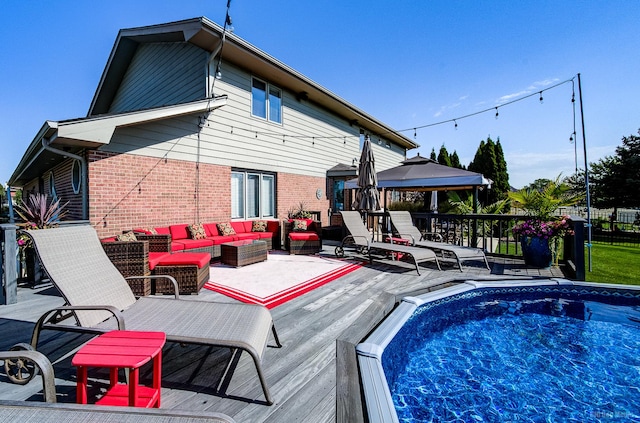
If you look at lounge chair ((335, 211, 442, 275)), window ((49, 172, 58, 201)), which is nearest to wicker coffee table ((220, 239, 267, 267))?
lounge chair ((335, 211, 442, 275))

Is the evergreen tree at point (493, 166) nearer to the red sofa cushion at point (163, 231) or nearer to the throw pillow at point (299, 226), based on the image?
the throw pillow at point (299, 226)

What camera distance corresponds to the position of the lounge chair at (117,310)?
6.34 feet

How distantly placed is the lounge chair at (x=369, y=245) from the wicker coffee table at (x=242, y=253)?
1.95m

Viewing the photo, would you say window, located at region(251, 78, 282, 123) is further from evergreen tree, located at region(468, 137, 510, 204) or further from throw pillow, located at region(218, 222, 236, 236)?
evergreen tree, located at region(468, 137, 510, 204)

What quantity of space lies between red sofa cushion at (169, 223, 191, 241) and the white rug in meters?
1.29

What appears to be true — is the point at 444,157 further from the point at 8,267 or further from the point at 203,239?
the point at 8,267

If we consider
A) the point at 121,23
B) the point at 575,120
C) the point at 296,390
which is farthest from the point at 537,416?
the point at 121,23

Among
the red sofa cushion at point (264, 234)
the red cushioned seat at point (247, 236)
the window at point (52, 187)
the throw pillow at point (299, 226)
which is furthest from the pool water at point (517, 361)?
the window at point (52, 187)

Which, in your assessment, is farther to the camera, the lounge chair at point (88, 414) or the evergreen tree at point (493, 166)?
the evergreen tree at point (493, 166)

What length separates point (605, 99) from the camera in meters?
7.49

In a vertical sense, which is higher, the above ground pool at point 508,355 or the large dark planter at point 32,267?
the large dark planter at point 32,267

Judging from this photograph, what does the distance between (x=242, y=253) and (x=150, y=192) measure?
275 cm

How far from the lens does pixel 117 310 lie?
2037mm

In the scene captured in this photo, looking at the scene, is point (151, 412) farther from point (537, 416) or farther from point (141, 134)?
point (141, 134)
